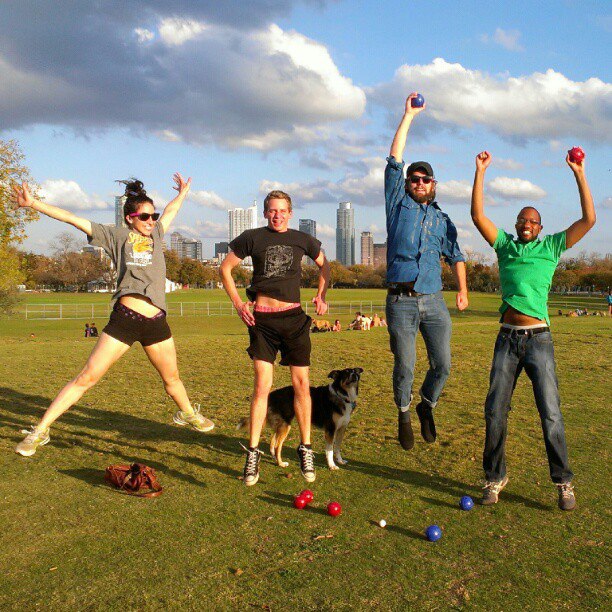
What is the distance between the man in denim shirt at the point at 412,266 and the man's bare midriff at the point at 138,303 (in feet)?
8.12

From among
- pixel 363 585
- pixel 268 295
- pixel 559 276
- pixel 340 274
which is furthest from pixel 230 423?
pixel 340 274

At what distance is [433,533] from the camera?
4152mm

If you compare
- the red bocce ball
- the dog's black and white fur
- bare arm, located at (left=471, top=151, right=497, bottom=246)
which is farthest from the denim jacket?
the red bocce ball

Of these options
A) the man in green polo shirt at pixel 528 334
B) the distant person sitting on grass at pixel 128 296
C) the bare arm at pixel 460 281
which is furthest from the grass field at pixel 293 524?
the bare arm at pixel 460 281

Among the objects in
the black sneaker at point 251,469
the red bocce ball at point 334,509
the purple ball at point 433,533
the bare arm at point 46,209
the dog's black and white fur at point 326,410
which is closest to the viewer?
the purple ball at point 433,533

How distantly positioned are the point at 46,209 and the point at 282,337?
269 cm

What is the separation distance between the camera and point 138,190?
6492 millimetres

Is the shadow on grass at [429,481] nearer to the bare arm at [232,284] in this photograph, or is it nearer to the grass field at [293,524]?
the grass field at [293,524]

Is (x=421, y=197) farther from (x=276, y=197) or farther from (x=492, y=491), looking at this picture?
(x=492, y=491)

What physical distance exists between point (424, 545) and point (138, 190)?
4592 millimetres

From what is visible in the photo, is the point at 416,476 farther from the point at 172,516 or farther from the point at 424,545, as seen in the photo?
the point at 172,516

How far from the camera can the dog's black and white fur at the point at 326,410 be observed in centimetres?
610

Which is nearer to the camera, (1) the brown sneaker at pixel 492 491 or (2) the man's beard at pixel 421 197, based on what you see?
(1) the brown sneaker at pixel 492 491

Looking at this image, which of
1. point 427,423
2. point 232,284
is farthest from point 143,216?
point 427,423
